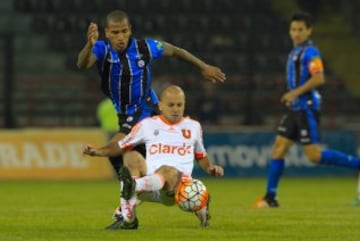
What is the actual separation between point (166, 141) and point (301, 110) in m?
4.06

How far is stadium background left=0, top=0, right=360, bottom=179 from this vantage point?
20.6 meters

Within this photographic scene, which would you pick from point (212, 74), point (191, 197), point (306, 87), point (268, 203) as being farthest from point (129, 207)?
point (306, 87)

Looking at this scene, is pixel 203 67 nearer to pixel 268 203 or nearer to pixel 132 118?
pixel 132 118

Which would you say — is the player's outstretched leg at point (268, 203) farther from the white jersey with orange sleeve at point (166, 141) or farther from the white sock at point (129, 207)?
the white sock at point (129, 207)

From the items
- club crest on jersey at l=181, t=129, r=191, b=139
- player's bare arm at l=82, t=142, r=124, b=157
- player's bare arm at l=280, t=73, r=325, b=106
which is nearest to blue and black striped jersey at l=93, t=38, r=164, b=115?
player's bare arm at l=82, t=142, r=124, b=157

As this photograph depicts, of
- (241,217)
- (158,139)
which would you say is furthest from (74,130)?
(158,139)

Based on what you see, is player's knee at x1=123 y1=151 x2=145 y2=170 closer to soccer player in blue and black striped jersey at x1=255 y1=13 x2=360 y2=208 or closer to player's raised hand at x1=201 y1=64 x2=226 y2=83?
player's raised hand at x1=201 y1=64 x2=226 y2=83

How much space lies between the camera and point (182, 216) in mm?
11633

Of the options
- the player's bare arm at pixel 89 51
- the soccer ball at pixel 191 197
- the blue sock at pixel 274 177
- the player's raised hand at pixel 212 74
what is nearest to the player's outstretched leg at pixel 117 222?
the soccer ball at pixel 191 197

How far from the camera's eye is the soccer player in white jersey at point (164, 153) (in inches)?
382

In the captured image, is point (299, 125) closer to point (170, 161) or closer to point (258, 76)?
point (170, 161)

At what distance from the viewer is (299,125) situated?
1372 cm

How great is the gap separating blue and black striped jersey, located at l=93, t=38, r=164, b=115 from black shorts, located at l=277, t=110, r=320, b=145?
3.51 metres

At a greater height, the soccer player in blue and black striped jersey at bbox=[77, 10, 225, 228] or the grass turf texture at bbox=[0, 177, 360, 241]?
the soccer player in blue and black striped jersey at bbox=[77, 10, 225, 228]
